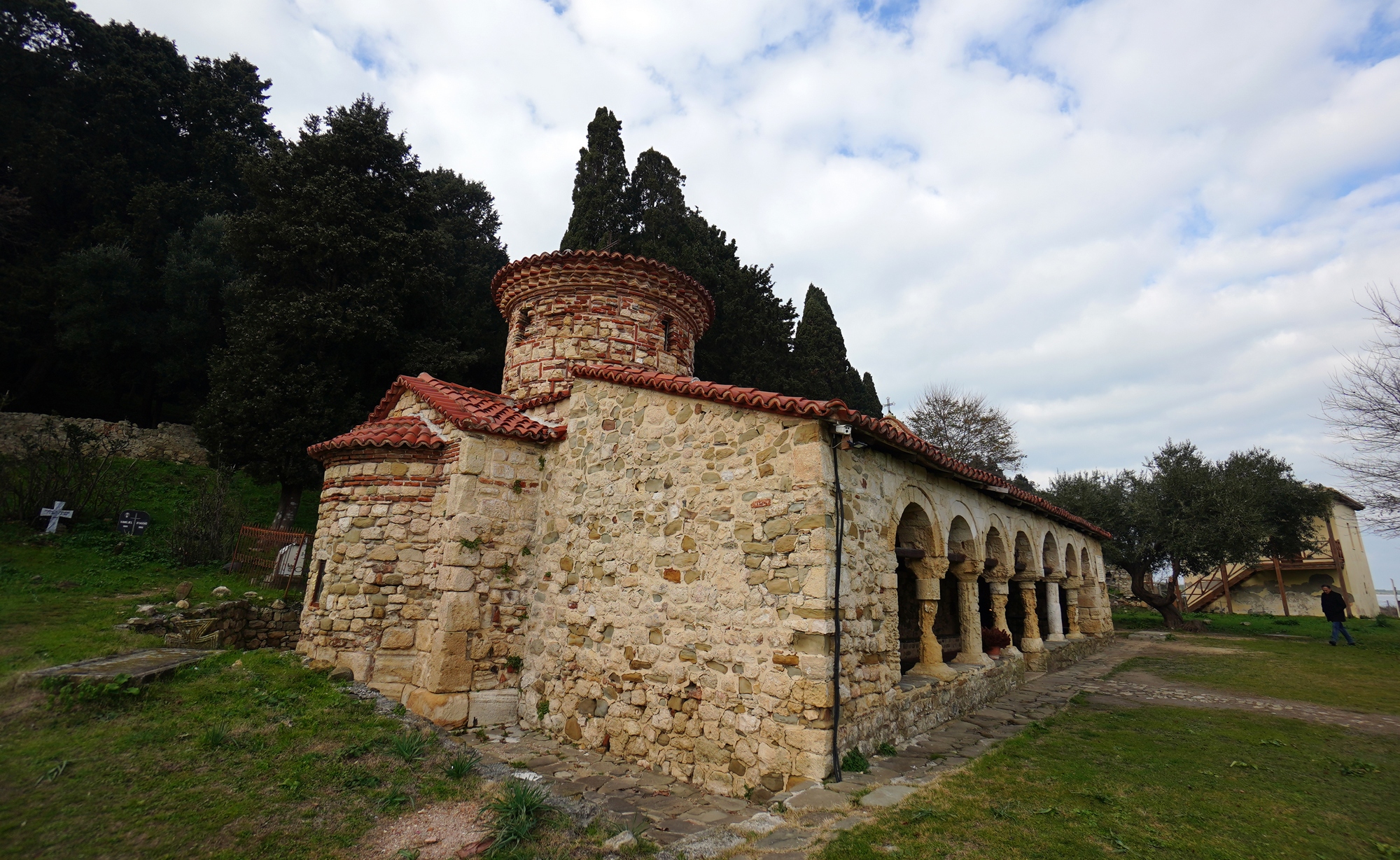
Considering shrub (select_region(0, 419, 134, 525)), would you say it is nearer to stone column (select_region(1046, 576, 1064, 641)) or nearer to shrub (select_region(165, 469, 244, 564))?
shrub (select_region(165, 469, 244, 564))

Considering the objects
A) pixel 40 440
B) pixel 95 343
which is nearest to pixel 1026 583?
pixel 40 440

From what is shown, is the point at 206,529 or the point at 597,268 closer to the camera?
the point at 597,268

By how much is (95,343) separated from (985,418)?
116 ft

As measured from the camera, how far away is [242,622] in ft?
30.4

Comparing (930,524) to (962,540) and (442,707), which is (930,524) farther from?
(442,707)

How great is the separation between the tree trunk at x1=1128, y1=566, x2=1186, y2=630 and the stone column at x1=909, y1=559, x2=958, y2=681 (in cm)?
2063

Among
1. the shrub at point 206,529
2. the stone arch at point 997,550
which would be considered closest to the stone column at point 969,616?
the stone arch at point 997,550

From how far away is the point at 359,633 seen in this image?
24.8 feet

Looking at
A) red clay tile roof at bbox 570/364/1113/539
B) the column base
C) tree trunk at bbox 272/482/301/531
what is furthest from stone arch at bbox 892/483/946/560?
tree trunk at bbox 272/482/301/531

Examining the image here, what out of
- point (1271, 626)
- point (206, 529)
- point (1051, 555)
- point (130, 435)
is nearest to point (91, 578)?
point (206, 529)

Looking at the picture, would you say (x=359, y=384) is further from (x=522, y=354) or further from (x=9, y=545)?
(x=522, y=354)

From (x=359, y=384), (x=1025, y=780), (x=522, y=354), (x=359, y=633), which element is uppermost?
(x=359, y=384)

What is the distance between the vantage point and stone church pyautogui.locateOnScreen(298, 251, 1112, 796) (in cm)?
558

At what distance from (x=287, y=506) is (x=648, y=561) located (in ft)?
44.4
